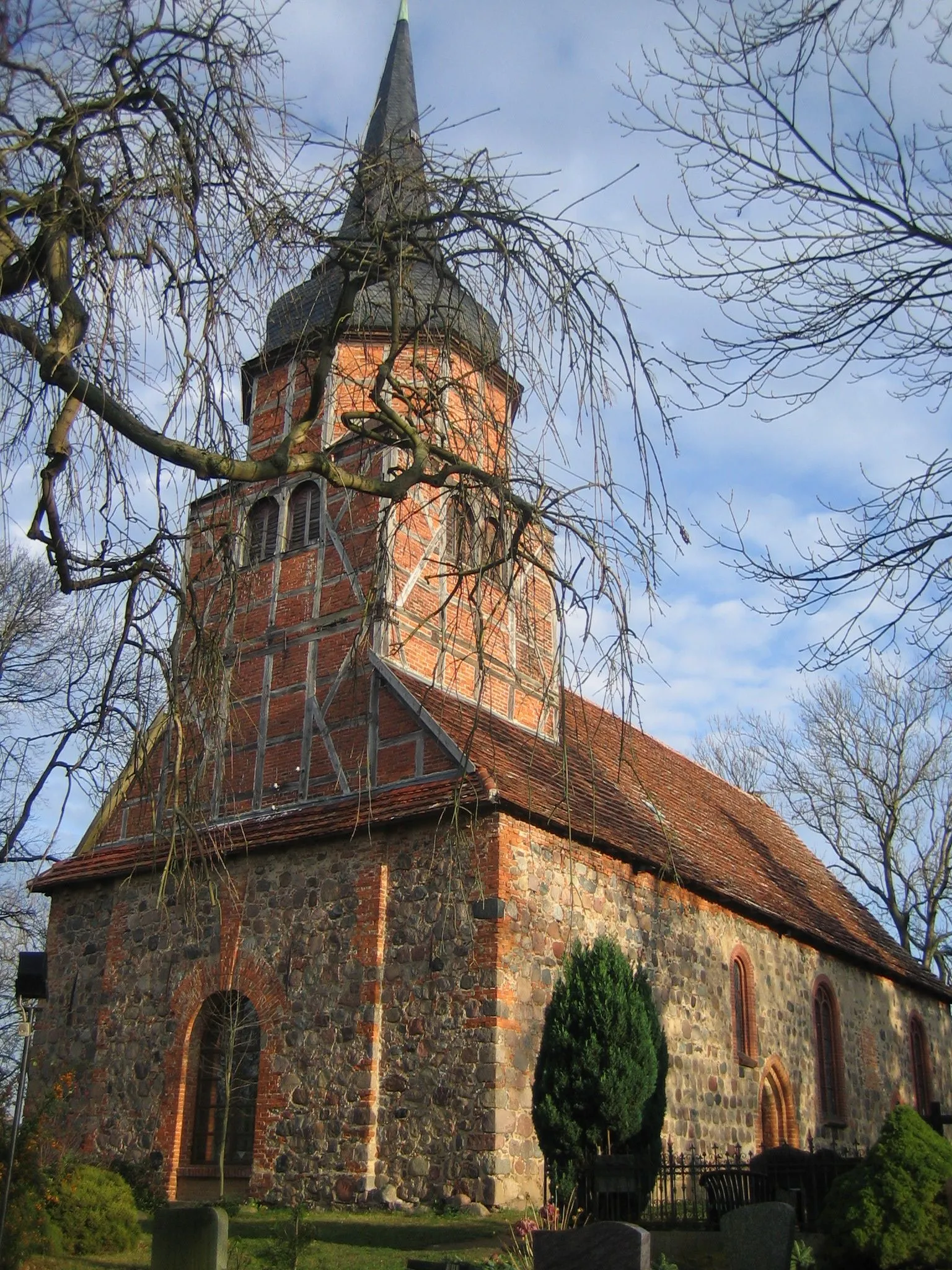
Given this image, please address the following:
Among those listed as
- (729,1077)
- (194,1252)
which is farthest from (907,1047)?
(194,1252)

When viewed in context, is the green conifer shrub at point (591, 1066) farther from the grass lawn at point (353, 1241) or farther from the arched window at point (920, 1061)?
the arched window at point (920, 1061)

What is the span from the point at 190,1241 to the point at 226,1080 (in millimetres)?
5278

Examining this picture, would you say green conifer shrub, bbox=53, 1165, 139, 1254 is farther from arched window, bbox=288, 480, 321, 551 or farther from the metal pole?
arched window, bbox=288, 480, 321, 551

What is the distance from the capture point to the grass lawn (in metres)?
9.00

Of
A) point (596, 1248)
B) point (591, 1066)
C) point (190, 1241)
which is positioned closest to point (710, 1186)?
point (591, 1066)

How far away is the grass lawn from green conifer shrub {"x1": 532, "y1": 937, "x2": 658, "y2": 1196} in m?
0.90

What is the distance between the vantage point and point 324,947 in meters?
13.1

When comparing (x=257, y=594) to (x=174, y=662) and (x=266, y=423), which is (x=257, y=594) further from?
(x=174, y=662)

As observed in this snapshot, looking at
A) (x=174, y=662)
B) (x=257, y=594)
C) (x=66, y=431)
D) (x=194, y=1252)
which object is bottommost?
(x=194, y=1252)

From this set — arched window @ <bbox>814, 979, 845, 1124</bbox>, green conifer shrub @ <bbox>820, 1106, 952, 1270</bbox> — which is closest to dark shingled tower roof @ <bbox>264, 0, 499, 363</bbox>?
green conifer shrub @ <bbox>820, 1106, 952, 1270</bbox>

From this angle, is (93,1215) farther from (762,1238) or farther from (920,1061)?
(920,1061)

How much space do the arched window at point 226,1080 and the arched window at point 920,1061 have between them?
12569mm

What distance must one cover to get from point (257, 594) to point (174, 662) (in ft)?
32.5

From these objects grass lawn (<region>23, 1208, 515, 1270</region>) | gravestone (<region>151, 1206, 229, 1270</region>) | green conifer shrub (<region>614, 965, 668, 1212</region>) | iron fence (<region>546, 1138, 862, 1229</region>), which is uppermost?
green conifer shrub (<region>614, 965, 668, 1212</region>)
